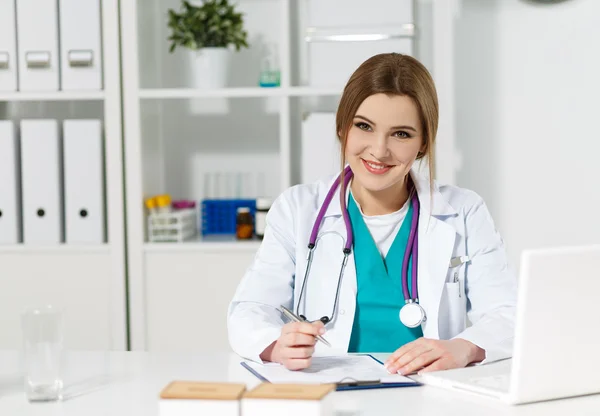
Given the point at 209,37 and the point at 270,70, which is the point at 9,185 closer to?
the point at 209,37

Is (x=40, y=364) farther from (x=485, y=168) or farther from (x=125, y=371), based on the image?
(x=485, y=168)

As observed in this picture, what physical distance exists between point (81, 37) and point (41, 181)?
517mm

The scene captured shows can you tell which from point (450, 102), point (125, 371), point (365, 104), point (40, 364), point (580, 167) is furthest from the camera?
point (580, 167)

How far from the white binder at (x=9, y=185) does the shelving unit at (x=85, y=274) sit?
0.06 m

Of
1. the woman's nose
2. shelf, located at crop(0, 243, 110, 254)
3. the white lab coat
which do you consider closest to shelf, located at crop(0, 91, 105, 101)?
shelf, located at crop(0, 243, 110, 254)

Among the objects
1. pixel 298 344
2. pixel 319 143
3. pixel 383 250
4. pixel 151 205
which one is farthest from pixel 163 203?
pixel 298 344

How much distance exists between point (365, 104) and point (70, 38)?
1.45m

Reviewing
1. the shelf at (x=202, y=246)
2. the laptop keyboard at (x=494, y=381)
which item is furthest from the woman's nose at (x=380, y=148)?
the shelf at (x=202, y=246)

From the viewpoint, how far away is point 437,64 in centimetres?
281

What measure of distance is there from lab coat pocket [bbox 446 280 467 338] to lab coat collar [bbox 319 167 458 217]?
0.17 metres

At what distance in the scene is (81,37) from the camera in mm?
2854

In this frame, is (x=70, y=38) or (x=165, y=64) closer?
(x=70, y=38)

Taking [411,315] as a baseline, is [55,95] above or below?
above

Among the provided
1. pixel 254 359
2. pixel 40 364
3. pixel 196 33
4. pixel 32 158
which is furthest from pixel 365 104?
pixel 32 158
